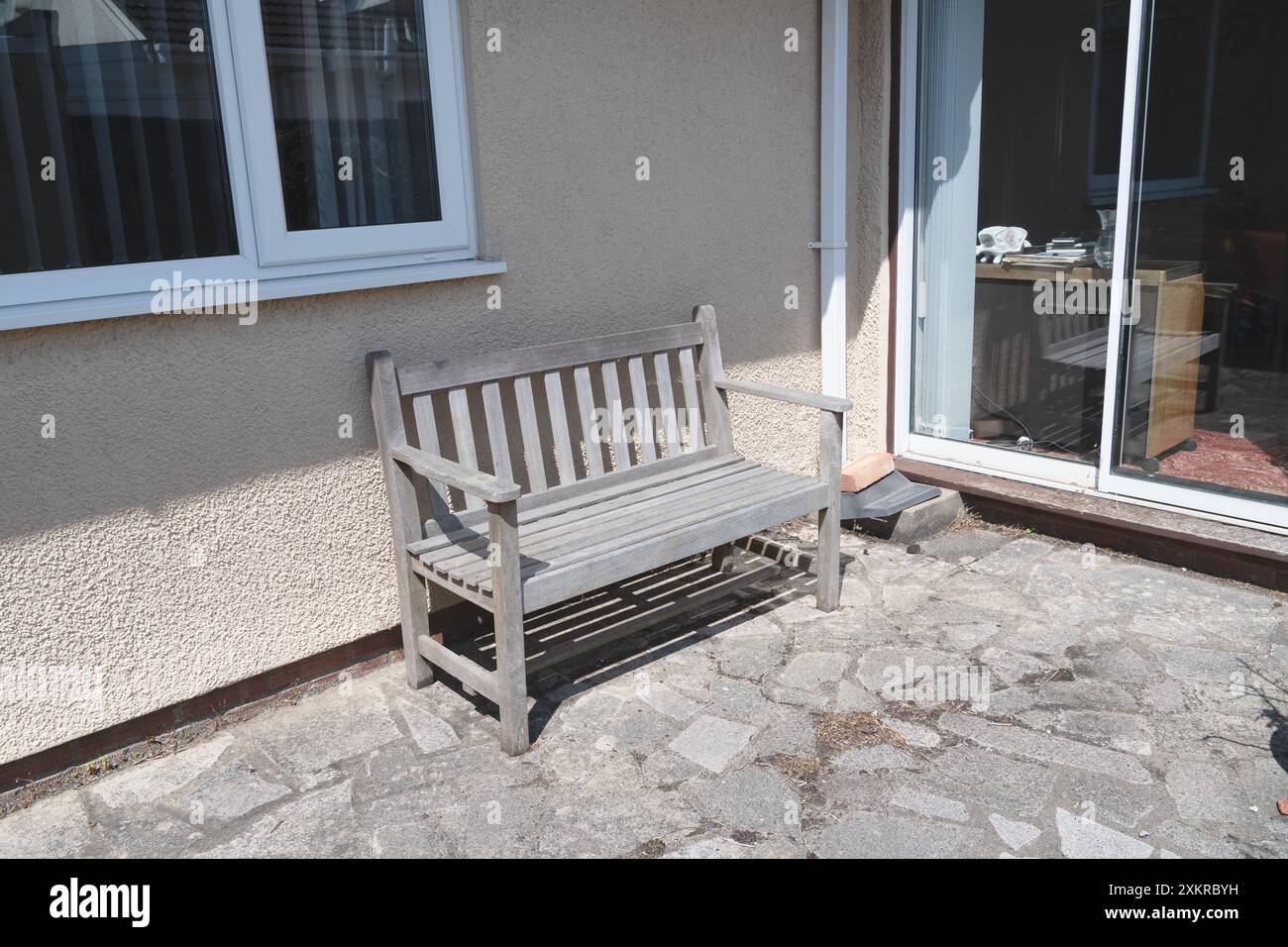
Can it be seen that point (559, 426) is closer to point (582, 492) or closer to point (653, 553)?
point (582, 492)

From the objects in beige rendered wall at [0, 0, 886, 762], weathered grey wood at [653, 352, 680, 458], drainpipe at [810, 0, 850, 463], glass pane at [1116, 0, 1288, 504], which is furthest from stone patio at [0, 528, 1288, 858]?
drainpipe at [810, 0, 850, 463]

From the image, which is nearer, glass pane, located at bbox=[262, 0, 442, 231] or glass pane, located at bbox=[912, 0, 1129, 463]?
glass pane, located at bbox=[262, 0, 442, 231]

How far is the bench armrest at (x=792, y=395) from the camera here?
12.6 feet

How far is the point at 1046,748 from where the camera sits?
300cm

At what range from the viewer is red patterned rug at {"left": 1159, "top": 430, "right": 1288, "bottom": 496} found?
4.37 meters

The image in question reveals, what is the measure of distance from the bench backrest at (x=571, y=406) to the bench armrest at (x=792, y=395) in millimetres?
86

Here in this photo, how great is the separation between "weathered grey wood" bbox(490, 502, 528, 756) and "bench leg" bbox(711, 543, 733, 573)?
1.52 m

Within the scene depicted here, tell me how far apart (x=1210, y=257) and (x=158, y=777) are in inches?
188

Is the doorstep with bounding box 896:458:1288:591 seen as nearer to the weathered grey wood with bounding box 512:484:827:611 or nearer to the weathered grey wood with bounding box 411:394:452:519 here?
the weathered grey wood with bounding box 512:484:827:611

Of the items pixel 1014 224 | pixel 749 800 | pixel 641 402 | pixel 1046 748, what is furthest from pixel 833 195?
pixel 749 800

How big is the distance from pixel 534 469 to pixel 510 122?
1215 mm

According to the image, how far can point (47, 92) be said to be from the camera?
2.83 m

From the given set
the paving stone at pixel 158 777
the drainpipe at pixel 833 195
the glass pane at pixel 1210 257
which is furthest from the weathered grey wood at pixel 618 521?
A: the glass pane at pixel 1210 257
